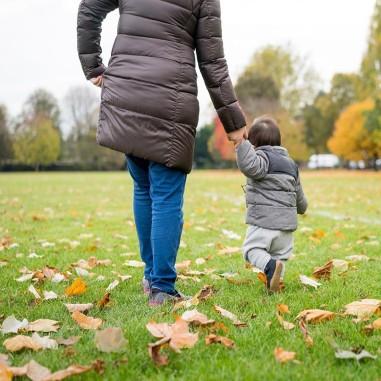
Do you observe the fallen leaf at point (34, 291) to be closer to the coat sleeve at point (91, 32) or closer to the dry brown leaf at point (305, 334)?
the coat sleeve at point (91, 32)

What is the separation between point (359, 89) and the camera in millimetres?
40031

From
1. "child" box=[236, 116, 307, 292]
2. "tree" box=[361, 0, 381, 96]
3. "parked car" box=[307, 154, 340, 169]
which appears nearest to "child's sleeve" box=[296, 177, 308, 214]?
"child" box=[236, 116, 307, 292]

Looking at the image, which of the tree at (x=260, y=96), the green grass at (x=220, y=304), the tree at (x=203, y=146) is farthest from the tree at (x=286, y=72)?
the green grass at (x=220, y=304)

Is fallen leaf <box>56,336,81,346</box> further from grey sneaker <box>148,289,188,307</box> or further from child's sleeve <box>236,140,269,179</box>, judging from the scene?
child's sleeve <box>236,140,269,179</box>

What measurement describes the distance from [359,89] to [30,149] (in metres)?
34.9

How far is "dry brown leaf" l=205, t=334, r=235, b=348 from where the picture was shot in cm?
235

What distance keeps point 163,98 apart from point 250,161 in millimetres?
713

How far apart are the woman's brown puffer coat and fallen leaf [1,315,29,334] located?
42.3 inches

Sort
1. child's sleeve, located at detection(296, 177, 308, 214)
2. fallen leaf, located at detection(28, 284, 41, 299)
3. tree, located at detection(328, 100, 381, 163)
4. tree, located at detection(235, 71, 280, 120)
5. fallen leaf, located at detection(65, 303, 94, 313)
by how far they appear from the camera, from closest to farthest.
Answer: fallen leaf, located at detection(65, 303, 94, 313)
fallen leaf, located at detection(28, 284, 41, 299)
child's sleeve, located at detection(296, 177, 308, 214)
tree, located at detection(328, 100, 381, 163)
tree, located at detection(235, 71, 280, 120)

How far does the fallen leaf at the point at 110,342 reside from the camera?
7.32ft

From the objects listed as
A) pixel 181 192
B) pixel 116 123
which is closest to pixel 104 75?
pixel 116 123

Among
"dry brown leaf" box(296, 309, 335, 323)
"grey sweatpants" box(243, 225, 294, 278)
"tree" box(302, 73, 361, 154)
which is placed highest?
"tree" box(302, 73, 361, 154)

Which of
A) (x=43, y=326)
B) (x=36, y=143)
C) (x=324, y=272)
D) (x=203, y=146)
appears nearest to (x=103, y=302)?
(x=43, y=326)

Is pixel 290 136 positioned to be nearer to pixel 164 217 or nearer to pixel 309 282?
pixel 309 282
